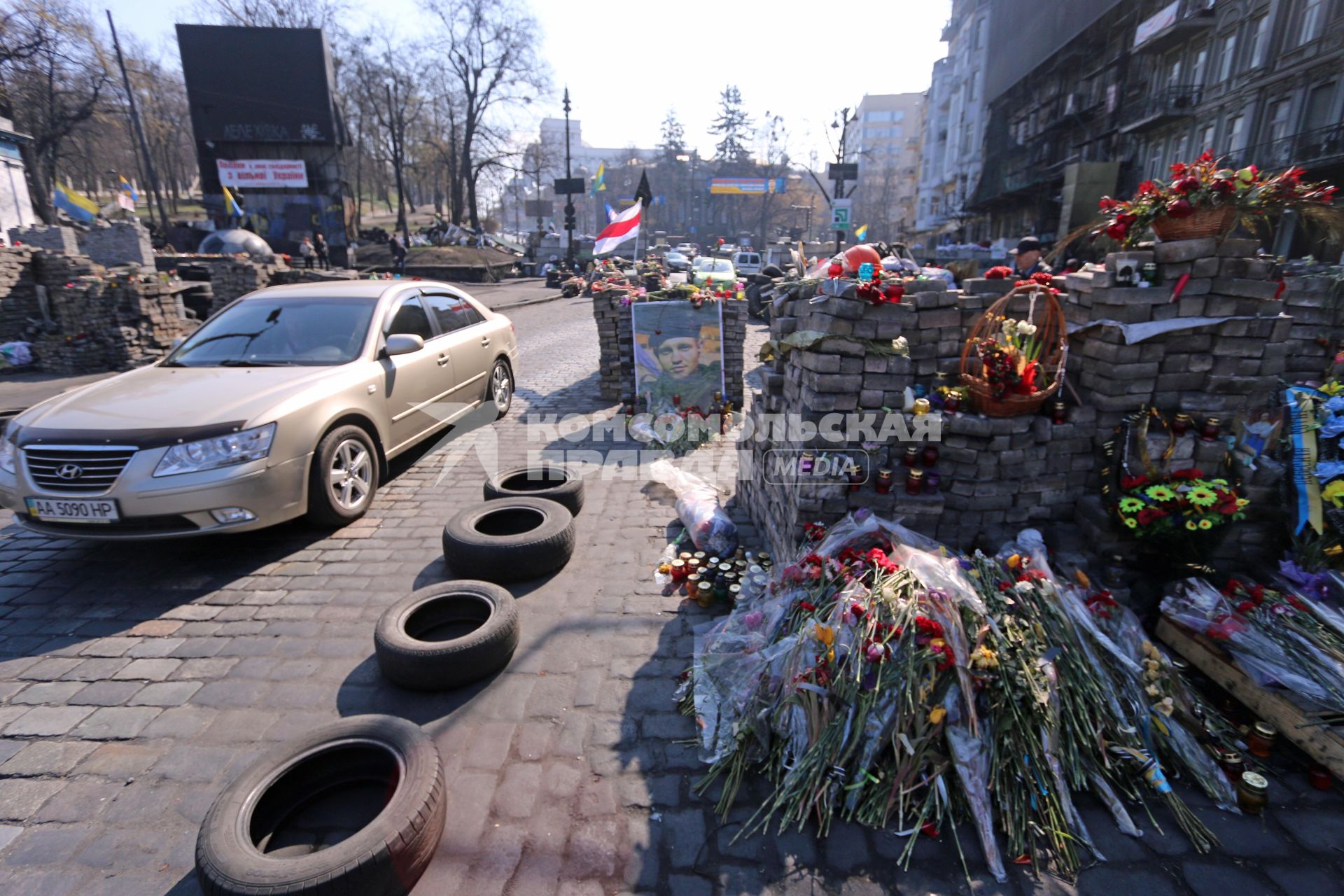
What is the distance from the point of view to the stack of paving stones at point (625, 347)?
797cm

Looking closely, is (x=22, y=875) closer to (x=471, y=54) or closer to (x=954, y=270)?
(x=954, y=270)

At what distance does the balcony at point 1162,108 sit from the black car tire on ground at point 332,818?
30321mm

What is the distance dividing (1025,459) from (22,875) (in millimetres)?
4781

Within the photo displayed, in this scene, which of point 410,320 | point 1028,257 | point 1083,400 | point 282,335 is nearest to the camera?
point 1083,400

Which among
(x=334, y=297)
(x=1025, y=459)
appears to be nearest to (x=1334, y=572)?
(x=1025, y=459)

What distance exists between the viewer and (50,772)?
9.07 feet

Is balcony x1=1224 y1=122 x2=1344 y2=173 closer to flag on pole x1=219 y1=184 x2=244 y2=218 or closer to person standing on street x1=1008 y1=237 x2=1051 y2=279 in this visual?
person standing on street x1=1008 y1=237 x2=1051 y2=279

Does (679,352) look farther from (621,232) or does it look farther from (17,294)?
(17,294)

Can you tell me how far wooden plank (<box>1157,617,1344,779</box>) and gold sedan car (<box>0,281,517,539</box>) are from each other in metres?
5.41

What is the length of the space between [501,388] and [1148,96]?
1178 inches

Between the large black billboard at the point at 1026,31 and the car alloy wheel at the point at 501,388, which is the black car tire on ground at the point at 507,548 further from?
the large black billboard at the point at 1026,31

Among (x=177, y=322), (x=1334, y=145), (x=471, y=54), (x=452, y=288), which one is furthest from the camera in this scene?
(x=471, y=54)

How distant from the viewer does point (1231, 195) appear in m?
3.35

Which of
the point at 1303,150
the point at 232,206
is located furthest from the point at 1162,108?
the point at 232,206
